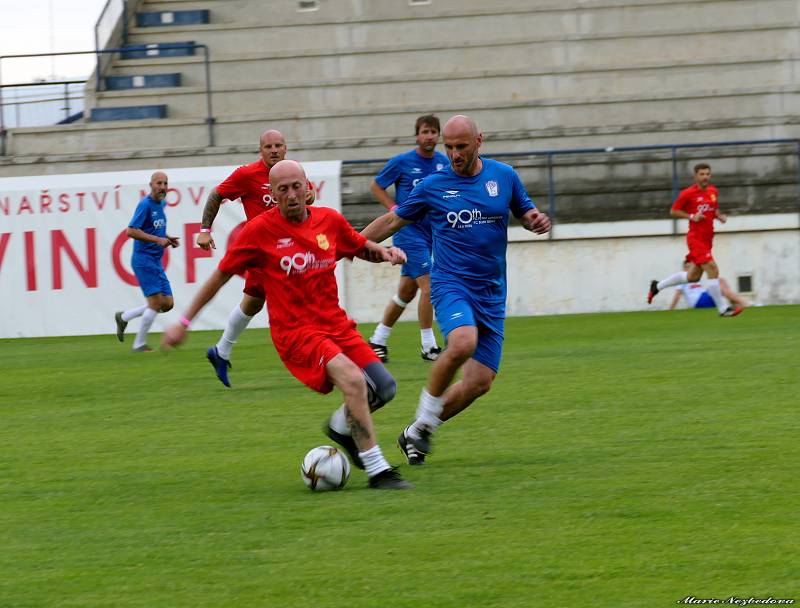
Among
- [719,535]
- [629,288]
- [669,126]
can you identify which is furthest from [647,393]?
[669,126]

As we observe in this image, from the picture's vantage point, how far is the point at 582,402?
10047 mm

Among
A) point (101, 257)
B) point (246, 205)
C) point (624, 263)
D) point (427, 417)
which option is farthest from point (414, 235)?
point (624, 263)

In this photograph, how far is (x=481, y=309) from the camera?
777cm

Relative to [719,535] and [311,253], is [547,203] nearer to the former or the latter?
[311,253]

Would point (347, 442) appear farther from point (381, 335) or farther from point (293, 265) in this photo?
point (381, 335)

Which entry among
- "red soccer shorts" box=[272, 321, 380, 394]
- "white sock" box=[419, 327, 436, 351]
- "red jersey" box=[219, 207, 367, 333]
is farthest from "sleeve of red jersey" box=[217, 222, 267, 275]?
"white sock" box=[419, 327, 436, 351]

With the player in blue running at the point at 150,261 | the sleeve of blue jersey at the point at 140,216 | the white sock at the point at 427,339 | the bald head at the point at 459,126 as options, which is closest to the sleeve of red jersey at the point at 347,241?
the bald head at the point at 459,126

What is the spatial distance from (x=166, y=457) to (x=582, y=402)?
3.30 metres

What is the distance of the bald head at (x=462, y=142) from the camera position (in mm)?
7496

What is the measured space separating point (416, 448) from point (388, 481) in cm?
80

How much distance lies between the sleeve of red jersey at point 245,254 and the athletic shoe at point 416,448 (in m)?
1.33

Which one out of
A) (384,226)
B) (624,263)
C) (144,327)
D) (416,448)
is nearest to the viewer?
(416,448)

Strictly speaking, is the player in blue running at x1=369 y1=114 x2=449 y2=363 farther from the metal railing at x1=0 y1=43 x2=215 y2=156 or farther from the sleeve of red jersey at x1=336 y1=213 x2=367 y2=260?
the metal railing at x1=0 y1=43 x2=215 y2=156

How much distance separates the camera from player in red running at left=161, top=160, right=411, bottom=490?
6.94 meters
